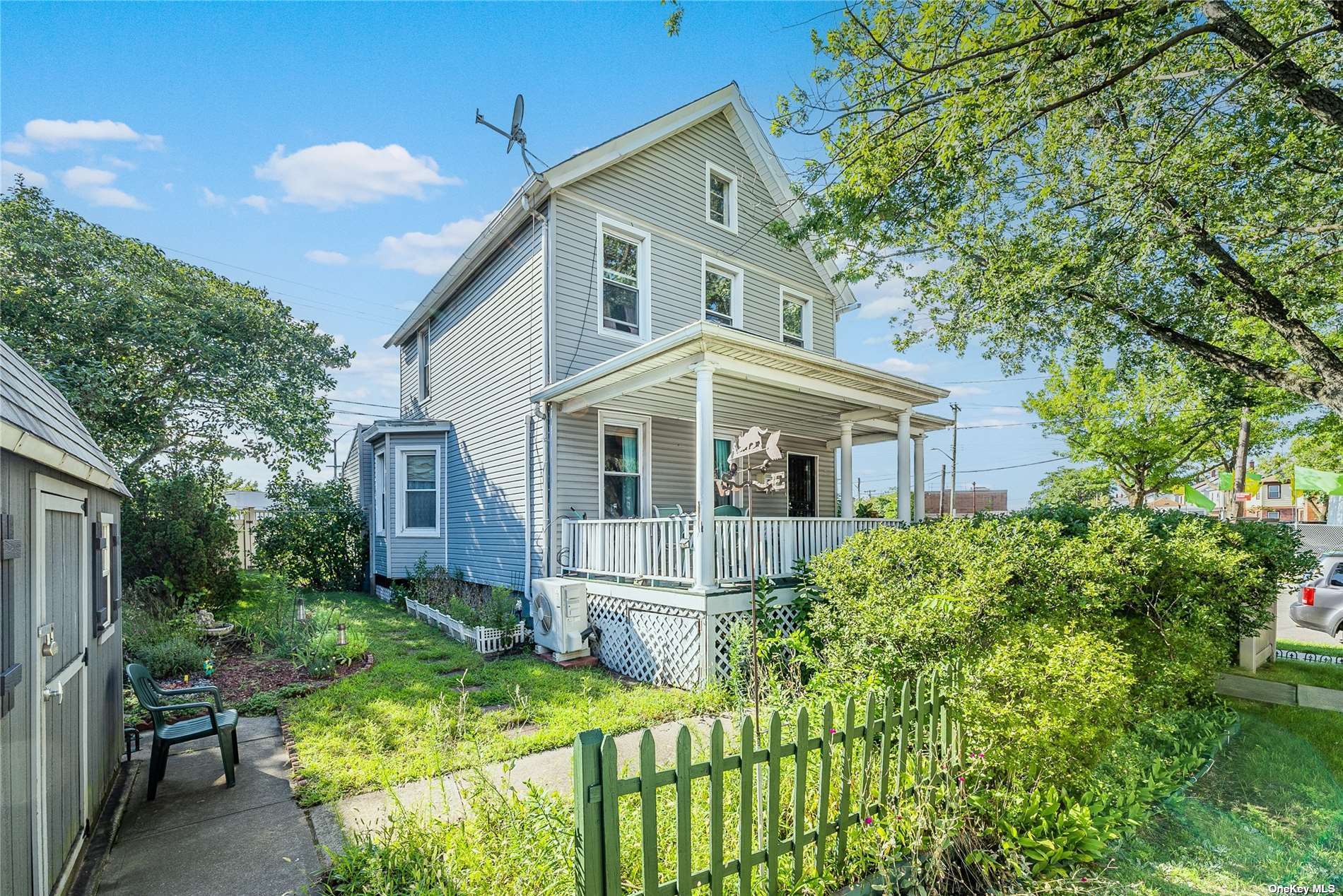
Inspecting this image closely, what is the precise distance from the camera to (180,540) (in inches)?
393

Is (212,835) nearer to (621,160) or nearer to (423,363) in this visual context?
(621,160)

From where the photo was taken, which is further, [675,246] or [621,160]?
[675,246]

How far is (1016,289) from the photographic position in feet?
25.4

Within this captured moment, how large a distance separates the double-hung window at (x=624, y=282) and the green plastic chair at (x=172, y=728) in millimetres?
7264

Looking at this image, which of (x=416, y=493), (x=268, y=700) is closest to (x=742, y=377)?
(x=268, y=700)

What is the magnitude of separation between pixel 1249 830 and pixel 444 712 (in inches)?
245

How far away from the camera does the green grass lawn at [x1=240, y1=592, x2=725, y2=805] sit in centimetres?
443

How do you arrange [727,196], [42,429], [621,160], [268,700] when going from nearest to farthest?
[42,429] < [268,700] < [621,160] < [727,196]

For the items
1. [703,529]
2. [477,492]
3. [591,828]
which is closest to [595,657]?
[703,529]

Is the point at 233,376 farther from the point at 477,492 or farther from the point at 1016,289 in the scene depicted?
the point at 1016,289

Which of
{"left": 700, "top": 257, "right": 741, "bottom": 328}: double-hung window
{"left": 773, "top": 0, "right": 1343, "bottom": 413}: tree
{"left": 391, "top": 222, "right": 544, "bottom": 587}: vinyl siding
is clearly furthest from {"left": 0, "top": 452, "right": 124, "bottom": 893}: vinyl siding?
{"left": 700, "top": 257, "right": 741, "bottom": 328}: double-hung window

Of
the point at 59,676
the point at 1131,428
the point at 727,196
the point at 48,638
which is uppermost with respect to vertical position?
the point at 727,196

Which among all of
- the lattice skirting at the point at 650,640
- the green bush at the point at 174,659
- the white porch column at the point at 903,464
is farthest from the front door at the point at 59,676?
the white porch column at the point at 903,464

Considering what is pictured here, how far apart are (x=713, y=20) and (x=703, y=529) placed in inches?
203
